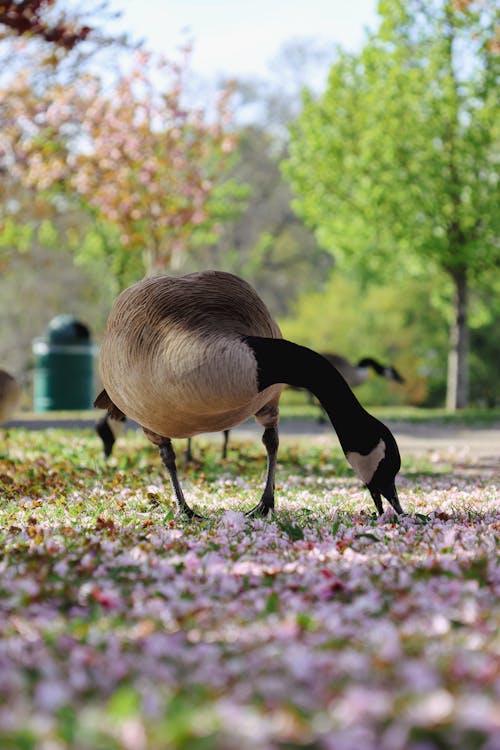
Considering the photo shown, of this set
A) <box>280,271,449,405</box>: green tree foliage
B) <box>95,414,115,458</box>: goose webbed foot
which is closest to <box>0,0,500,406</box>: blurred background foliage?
<box>280,271,449,405</box>: green tree foliage

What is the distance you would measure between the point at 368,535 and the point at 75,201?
118 feet

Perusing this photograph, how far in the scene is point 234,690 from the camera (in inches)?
110

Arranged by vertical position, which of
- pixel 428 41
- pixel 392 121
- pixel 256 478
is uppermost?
pixel 428 41

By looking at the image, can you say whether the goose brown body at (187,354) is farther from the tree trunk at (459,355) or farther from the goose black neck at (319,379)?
the tree trunk at (459,355)

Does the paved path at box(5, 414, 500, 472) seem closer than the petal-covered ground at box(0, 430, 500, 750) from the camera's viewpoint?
No

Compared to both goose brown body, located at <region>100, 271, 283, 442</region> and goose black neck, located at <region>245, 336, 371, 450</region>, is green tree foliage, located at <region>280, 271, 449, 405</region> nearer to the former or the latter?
goose brown body, located at <region>100, 271, 283, 442</region>

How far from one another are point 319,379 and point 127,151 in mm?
20565

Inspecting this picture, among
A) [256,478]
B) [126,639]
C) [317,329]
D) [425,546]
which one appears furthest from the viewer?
[317,329]

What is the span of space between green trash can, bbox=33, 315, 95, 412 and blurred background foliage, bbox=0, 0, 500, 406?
325cm

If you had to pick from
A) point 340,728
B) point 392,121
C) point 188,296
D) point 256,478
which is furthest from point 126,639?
point 392,121


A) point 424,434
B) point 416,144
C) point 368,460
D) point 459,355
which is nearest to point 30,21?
point 368,460

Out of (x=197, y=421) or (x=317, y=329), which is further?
(x=317, y=329)

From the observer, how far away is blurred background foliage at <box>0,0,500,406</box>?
22.3 m

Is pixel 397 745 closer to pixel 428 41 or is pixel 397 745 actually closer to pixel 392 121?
pixel 392 121
